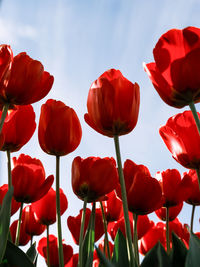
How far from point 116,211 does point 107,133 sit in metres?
0.32

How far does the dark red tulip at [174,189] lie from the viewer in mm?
811

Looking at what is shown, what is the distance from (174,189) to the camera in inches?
32.2

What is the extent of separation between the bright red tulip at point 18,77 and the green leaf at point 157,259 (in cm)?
34

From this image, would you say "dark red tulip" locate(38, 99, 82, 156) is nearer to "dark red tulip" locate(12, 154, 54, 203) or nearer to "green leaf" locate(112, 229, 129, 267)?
"dark red tulip" locate(12, 154, 54, 203)

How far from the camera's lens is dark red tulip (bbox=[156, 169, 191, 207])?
2.66 ft

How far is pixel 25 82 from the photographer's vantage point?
622 mm

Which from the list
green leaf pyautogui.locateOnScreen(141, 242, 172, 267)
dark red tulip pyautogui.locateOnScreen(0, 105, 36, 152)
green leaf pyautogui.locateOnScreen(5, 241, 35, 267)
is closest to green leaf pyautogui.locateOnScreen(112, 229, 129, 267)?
green leaf pyautogui.locateOnScreen(141, 242, 172, 267)

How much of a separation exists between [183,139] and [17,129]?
0.33 metres

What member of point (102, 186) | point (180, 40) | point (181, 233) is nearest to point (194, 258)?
point (102, 186)

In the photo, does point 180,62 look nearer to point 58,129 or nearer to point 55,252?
point 58,129

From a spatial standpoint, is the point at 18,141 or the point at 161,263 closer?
the point at 161,263

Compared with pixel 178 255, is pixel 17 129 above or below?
above

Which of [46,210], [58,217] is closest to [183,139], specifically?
[58,217]

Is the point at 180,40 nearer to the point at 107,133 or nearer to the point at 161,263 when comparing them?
the point at 107,133
